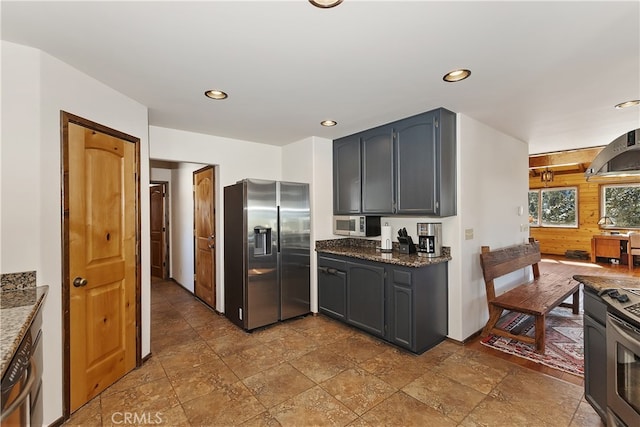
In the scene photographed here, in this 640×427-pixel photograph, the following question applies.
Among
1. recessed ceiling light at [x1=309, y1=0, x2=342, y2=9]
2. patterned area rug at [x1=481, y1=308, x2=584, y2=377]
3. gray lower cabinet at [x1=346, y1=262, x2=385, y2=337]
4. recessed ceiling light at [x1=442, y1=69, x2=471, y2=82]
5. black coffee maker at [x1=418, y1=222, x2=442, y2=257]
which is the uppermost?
recessed ceiling light at [x1=442, y1=69, x2=471, y2=82]

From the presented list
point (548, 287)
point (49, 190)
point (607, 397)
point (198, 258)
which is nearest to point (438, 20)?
point (607, 397)

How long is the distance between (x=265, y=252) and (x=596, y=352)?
116 inches

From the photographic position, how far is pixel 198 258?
457 cm

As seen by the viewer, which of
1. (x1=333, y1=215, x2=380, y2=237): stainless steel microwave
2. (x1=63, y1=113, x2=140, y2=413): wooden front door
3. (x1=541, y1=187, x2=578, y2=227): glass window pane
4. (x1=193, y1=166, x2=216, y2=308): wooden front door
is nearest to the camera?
(x1=63, y1=113, x2=140, y2=413): wooden front door

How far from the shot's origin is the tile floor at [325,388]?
6.35 feet

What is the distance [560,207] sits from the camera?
829cm

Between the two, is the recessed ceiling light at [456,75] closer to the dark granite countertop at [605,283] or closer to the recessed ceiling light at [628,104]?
the dark granite countertop at [605,283]

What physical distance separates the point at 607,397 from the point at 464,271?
57.5 inches

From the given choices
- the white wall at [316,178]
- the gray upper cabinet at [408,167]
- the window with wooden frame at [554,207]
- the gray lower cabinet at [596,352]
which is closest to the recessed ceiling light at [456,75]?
the gray upper cabinet at [408,167]

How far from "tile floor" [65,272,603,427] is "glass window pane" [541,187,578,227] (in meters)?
7.69

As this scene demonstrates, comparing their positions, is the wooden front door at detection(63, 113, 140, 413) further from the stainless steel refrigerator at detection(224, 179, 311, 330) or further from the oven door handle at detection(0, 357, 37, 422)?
the stainless steel refrigerator at detection(224, 179, 311, 330)

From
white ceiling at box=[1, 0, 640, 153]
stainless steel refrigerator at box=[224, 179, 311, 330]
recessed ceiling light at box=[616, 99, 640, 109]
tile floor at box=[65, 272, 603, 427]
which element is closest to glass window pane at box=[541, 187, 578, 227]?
white ceiling at box=[1, 0, 640, 153]

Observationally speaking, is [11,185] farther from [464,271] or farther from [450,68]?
[464,271]

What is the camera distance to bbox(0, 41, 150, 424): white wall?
170cm
